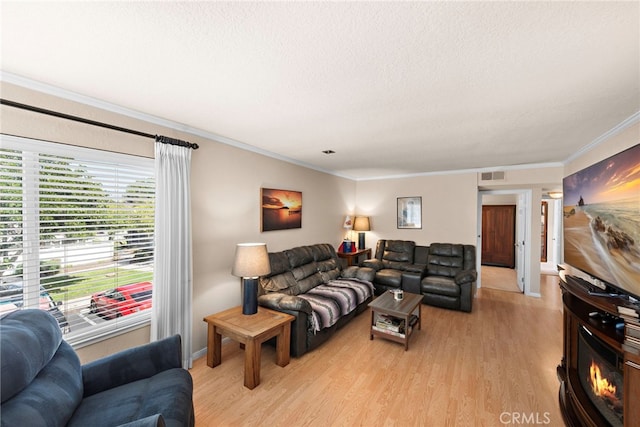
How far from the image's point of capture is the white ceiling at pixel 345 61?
1.11m

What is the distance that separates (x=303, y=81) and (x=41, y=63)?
5.12 feet

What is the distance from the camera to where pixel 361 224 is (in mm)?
5734

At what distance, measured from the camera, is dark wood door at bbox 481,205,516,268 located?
286 inches

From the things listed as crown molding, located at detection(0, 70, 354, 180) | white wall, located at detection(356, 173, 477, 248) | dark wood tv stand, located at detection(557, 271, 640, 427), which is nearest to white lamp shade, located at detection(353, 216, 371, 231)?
white wall, located at detection(356, 173, 477, 248)

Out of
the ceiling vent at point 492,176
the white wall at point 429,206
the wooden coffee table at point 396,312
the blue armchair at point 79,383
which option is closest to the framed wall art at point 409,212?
the white wall at point 429,206

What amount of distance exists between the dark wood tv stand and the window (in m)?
3.31

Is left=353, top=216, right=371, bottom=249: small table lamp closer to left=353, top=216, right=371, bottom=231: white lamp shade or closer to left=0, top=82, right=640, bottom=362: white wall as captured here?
left=353, top=216, right=371, bottom=231: white lamp shade

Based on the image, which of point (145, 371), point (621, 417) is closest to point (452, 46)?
point (621, 417)

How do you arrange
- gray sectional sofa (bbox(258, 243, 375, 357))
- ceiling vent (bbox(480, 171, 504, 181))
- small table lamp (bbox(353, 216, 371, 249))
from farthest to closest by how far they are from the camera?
small table lamp (bbox(353, 216, 371, 249))
ceiling vent (bbox(480, 171, 504, 181))
gray sectional sofa (bbox(258, 243, 375, 357))

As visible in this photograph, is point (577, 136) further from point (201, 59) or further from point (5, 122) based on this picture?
point (5, 122)

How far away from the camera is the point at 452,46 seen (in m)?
1.30

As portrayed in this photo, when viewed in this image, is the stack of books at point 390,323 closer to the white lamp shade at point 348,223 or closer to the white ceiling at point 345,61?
the white ceiling at point 345,61

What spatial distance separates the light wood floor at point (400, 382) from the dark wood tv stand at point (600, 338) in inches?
9.4

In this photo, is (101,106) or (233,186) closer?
(101,106)
